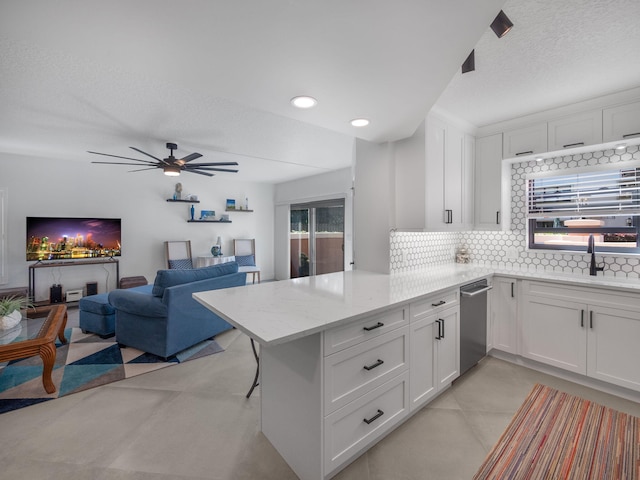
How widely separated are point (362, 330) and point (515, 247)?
8.55 ft

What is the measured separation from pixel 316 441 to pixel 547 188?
334 centimetres

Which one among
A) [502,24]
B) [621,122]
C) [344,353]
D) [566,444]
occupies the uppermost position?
[502,24]

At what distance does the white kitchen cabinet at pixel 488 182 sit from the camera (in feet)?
10.0

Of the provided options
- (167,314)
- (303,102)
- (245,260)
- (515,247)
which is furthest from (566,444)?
(245,260)

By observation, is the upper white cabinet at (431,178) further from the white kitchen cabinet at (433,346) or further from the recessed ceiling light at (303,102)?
the recessed ceiling light at (303,102)

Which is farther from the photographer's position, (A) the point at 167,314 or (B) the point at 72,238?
(B) the point at 72,238

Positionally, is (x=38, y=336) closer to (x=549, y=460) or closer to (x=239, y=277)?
(x=239, y=277)

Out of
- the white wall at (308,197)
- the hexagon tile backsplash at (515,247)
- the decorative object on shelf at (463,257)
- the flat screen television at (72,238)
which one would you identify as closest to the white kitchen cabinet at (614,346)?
the hexagon tile backsplash at (515,247)

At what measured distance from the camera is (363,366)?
1.57 meters

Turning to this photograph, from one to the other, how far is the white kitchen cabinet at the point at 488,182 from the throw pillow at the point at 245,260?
511cm

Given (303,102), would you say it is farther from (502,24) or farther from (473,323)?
(473,323)

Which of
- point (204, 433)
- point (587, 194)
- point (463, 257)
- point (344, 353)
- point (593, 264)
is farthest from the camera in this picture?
point (463, 257)

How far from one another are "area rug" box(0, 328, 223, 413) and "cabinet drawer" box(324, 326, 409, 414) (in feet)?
7.12

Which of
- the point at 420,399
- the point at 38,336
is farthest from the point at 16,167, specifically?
the point at 420,399
